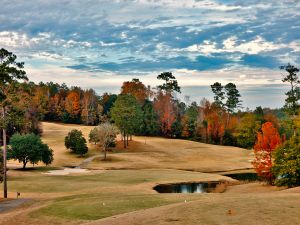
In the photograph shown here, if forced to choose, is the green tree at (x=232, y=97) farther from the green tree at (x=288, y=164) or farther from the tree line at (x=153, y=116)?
the green tree at (x=288, y=164)

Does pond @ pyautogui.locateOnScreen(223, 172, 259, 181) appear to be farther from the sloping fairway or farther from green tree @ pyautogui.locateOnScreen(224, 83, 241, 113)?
green tree @ pyautogui.locateOnScreen(224, 83, 241, 113)

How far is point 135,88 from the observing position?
183250mm

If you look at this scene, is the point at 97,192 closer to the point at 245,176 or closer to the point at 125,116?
the point at 245,176

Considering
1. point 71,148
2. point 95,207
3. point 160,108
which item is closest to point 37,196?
point 95,207

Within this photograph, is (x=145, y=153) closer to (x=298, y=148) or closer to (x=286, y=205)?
(x=298, y=148)

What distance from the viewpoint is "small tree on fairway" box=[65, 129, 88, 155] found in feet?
316

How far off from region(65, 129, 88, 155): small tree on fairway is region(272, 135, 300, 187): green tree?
52.3 m

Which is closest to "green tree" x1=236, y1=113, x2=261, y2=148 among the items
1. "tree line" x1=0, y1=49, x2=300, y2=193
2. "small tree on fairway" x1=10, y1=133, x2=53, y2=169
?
"tree line" x1=0, y1=49, x2=300, y2=193

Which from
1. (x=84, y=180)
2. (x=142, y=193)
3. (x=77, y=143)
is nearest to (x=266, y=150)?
(x=142, y=193)

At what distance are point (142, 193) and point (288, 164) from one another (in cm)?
1940

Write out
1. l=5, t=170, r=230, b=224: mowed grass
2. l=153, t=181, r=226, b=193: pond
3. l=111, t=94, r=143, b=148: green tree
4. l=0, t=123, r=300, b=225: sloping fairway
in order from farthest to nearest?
l=111, t=94, r=143, b=148: green tree < l=153, t=181, r=226, b=193: pond < l=5, t=170, r=230, b=224: mowed grass < l=0, t=123, r=300, b=225: sloping fairway

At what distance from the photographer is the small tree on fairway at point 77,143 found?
9644cm

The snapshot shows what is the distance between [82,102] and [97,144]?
69.9 m

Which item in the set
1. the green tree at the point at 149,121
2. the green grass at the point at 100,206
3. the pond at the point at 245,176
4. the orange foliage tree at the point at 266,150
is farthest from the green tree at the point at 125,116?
the green grass at the point at 100,206
